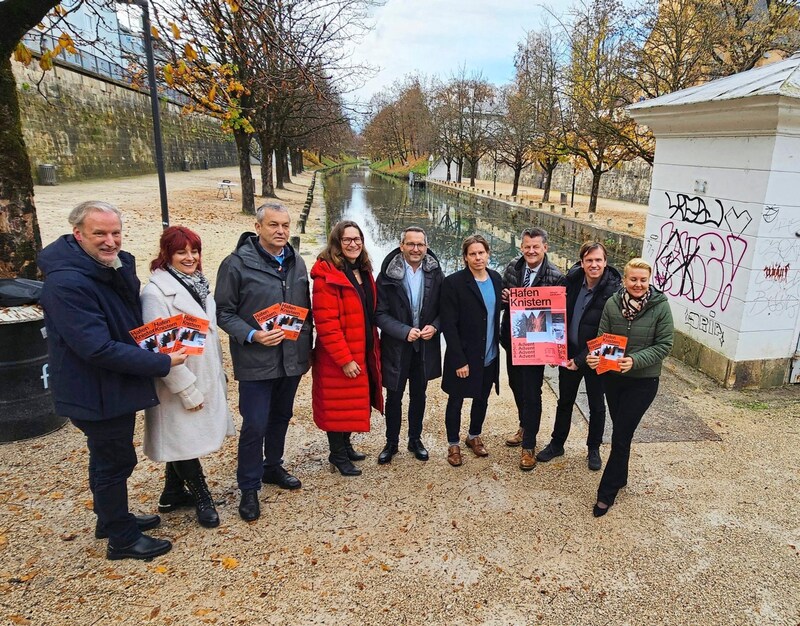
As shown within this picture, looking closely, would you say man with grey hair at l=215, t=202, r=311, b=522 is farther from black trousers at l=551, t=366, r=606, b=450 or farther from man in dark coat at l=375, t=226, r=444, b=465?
black trousers at l=551, t=366, r=606, b=450

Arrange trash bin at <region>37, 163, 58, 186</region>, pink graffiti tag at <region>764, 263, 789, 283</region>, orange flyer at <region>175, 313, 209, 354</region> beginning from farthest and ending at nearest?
trash bin at <region>37, 163, 58, 186</region> → pink graffiti tag at <region>764, 263, 789, 283</region> → orange flyer at <region>175, 313, 209, 354</region>

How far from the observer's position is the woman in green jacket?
3.31 m

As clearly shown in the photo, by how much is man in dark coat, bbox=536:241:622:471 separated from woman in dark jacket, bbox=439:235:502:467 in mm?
584

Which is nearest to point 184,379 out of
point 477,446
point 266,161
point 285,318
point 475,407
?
point 285,318

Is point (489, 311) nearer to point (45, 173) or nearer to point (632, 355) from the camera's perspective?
point (632, 355)

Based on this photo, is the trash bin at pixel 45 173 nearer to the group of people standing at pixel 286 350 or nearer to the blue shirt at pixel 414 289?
the group of people standing at pixel 286 350

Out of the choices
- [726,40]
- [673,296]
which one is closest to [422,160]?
[726,40]

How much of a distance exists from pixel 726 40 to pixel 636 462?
1586 cm

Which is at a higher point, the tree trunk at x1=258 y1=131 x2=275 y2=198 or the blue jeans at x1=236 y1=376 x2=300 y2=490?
the tree trunk at x1=258 y1=131 x2=275 y2=198

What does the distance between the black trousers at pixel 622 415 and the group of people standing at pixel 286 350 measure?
0.03 feet

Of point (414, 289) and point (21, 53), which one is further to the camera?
point (21, 53)

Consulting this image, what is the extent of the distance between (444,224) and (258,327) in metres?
22.4

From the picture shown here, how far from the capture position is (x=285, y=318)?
3.35 meters

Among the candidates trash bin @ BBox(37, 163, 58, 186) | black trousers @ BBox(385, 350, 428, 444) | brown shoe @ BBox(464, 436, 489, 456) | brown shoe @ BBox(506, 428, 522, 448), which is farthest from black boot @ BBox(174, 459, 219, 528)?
trash bin @ BBox(37, 163, 58, 186)
